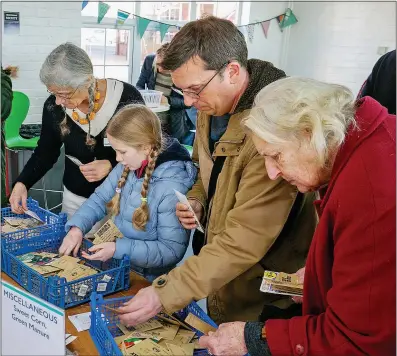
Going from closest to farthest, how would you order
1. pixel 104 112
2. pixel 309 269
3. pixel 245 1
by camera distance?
pixel 309 269
pixel 104 112
pixel 245 1

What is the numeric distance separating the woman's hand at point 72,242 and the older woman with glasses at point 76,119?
14.6 inches

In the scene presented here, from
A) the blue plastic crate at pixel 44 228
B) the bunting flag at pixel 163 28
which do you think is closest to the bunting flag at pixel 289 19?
the bunting flag at pixel 163 28

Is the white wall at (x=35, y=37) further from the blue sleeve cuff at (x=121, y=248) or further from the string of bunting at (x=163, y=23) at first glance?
the blue sleeve cuff at (x=121, y=248)

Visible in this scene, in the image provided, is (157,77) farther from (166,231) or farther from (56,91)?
(166,231)

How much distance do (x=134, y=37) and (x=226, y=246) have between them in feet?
16.7

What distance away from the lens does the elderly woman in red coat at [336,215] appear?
903 mm

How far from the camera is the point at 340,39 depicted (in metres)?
6.41

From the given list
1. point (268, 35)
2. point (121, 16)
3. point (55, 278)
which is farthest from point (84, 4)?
point (55, 278)

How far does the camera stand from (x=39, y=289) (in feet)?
4.89

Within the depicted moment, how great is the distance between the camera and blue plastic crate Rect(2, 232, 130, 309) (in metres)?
1.43

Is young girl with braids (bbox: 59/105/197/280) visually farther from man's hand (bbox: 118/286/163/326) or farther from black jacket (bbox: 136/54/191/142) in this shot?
black jacket (bbox: 136/54/191/142)

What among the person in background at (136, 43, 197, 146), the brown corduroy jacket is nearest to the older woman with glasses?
the brown corduroy jacket

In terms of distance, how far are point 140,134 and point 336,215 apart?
1004 millimetres

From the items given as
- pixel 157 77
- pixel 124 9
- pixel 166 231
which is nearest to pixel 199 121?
pixel 166 231
